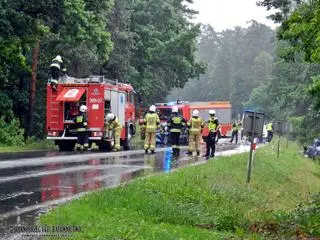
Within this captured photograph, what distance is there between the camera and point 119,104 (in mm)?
25641

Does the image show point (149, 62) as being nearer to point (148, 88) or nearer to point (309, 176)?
point (148, 88)

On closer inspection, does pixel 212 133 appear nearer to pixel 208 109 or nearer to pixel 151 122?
pixel 151 122

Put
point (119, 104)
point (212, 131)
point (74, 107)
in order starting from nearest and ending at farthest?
1. point (212, 131)
2. point (74, 107)
3. point (119, 104)

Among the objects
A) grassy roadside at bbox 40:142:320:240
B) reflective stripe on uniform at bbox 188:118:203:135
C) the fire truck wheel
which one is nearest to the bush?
the fire truck wheel

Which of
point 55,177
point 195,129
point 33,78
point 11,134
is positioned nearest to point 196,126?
point 195,129

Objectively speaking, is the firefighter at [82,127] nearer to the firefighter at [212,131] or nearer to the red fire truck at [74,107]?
the red fire truck at [74,107]

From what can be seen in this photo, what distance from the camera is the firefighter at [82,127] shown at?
2264 cm

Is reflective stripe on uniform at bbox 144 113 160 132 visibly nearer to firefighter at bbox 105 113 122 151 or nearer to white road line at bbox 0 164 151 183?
firefighter at bbox 105 113 122 151

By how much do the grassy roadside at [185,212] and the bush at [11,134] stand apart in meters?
12.6

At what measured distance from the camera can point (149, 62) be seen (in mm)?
48906

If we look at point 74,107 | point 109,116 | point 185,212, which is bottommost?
point 185,212

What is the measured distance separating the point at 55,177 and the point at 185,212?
452 centimetres

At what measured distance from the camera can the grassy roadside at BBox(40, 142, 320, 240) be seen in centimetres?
778

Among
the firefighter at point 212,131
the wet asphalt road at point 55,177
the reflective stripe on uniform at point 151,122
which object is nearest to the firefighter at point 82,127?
the reflective stripe on uniform at point 151,122
